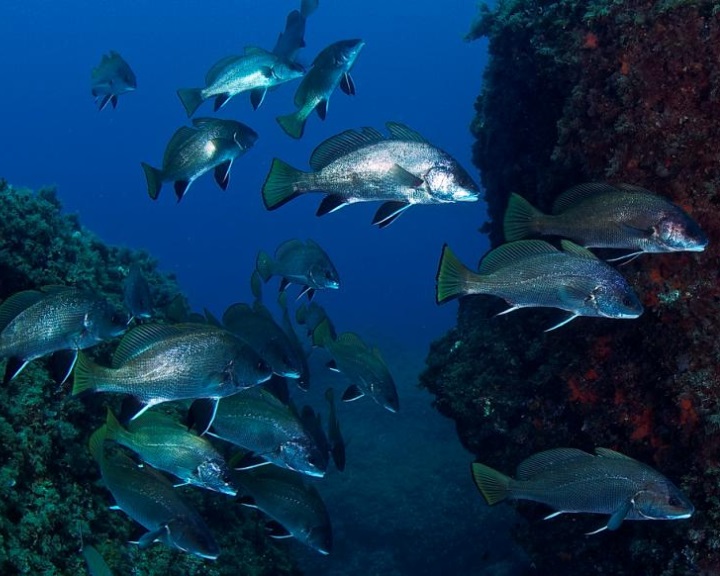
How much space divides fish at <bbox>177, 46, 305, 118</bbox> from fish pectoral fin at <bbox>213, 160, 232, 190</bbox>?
3.31 ft

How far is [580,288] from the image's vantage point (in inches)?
153

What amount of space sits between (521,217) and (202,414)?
3017mm

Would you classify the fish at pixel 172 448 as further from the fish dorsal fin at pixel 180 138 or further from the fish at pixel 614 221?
the fish at pixel 614 221

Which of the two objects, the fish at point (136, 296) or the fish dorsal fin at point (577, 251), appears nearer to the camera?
the fish dorsal fin at point (577, 251)

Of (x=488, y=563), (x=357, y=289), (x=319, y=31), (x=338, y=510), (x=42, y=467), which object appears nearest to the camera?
(x=42, y=467)

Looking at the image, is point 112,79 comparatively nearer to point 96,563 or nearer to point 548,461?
point 96,563

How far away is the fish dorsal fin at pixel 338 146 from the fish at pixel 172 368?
4.96 feet

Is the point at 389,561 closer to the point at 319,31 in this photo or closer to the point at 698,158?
the point at 698,158

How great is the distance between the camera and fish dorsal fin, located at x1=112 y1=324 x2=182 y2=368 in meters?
3.84

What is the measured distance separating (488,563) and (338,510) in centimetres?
340

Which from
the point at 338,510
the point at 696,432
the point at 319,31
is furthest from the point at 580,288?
the point at 319,31

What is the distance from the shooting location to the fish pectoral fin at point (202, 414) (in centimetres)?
381

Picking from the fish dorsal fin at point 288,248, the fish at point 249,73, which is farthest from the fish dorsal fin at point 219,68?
the fish dorsal fin at point 288,248

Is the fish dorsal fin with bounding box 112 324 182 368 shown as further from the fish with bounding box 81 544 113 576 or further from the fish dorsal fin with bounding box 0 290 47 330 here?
the fish with bounding box 81 544 113 576
